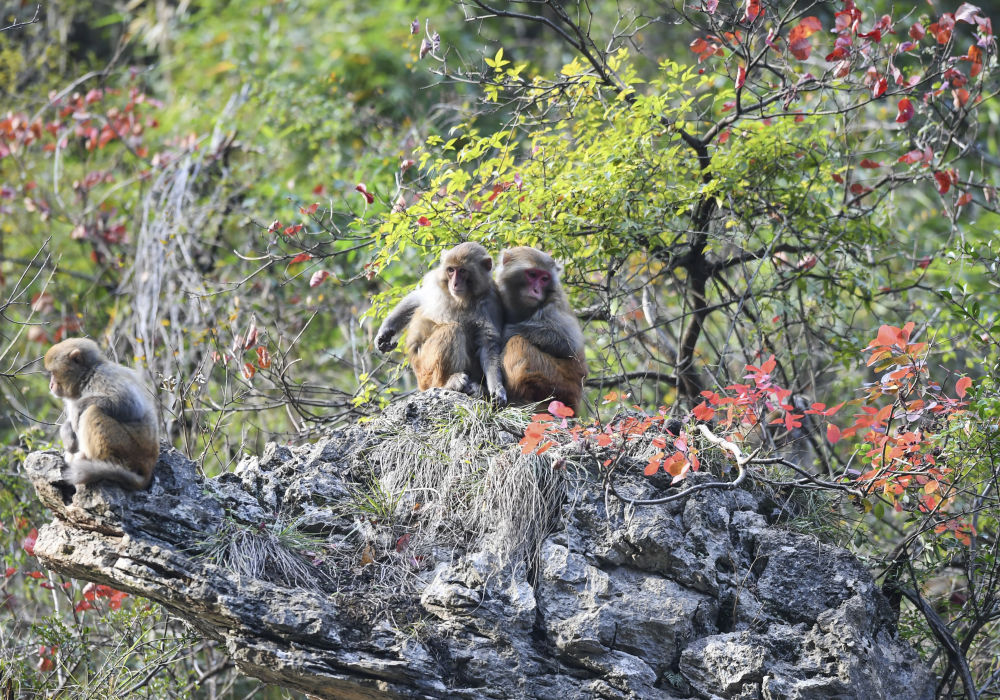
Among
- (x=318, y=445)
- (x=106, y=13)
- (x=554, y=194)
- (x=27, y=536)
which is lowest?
(x=27, y=536)

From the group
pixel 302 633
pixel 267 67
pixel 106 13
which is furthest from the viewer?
pixel 106 13

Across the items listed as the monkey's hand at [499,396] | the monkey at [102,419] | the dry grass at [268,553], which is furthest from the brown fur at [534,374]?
the monkey at [102,419]

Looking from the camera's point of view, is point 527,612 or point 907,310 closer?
point 527,612

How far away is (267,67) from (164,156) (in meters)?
2.33

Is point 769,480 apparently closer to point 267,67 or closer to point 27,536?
point 27,536

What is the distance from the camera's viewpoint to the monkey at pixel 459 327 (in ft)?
18.7

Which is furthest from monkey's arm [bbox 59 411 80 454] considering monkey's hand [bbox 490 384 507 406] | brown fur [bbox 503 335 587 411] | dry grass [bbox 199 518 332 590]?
brown fur [bbox 503 335 587 411]

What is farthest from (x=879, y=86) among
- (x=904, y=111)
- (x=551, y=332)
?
(x=551, y=332)

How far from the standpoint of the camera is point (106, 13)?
1566 cm

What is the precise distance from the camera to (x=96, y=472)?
4.20 metres

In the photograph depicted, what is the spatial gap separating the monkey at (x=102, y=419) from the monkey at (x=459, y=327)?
5.59ft

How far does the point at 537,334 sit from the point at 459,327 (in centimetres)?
44

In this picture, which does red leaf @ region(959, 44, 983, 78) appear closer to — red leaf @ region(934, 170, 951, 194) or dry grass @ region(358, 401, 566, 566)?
red leaf @ region(934, 170, 951, 194)

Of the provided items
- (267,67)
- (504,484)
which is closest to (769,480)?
(504,484)
